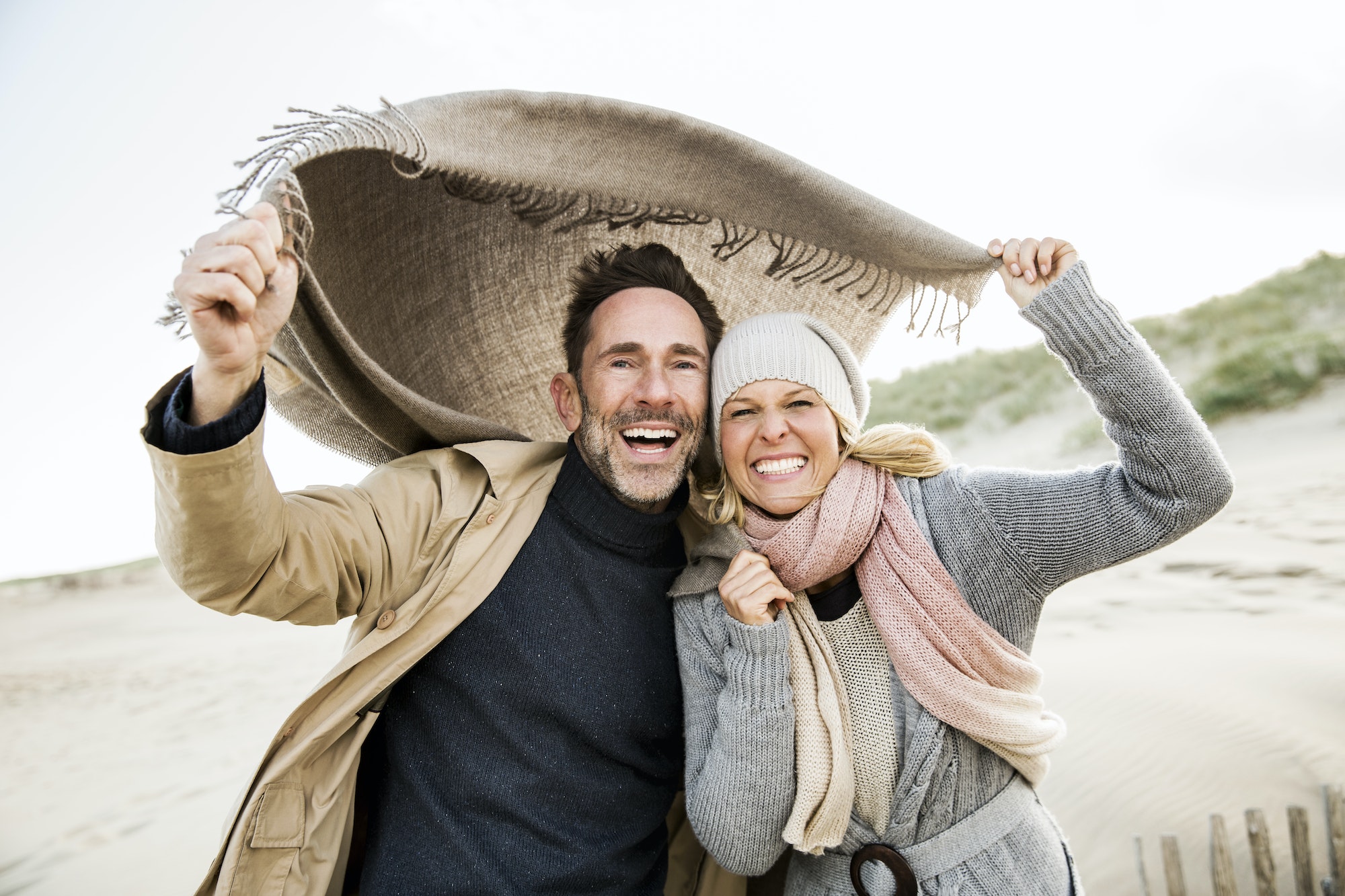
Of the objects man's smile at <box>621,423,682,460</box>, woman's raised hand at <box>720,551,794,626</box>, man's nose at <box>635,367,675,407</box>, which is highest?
man's nose at <box>635,367,675,407</box>

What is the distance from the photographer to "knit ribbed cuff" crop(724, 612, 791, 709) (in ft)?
6.64

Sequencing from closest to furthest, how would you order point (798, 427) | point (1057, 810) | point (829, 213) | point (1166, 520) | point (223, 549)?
point (223, 549) → point (1166, 520) → point (798, 427) → point (829, 213) → point (1057, 810)

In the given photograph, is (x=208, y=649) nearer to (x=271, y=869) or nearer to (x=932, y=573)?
(x=271, y=869)

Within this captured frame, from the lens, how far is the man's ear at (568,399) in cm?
286

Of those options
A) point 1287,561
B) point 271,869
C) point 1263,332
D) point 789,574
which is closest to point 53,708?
point 271,869

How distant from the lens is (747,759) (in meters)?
Answer: 1.99

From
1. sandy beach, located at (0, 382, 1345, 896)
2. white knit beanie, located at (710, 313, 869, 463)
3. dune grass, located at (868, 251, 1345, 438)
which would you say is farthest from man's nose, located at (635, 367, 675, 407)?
dune grass, located at (868, 251, 1345, 438)

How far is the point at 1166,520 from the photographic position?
184 cm

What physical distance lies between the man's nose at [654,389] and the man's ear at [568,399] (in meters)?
0.30

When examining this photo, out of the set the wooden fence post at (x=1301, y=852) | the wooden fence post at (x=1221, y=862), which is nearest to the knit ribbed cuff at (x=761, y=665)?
the wooden fence post at (x=1221, y=862)

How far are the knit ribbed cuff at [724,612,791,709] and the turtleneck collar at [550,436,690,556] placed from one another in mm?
584

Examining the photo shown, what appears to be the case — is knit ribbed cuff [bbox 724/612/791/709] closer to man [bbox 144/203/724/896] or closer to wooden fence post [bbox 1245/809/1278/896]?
man [bbox 144/203/724/896]

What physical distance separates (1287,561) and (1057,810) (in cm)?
415

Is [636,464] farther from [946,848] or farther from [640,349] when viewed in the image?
[946,848]
